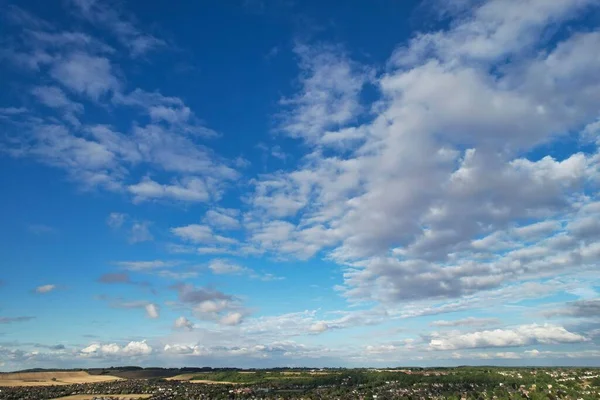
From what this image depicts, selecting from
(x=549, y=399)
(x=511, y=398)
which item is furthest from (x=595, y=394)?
(x=511, y=398)

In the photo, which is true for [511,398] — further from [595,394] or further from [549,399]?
[595,394]
